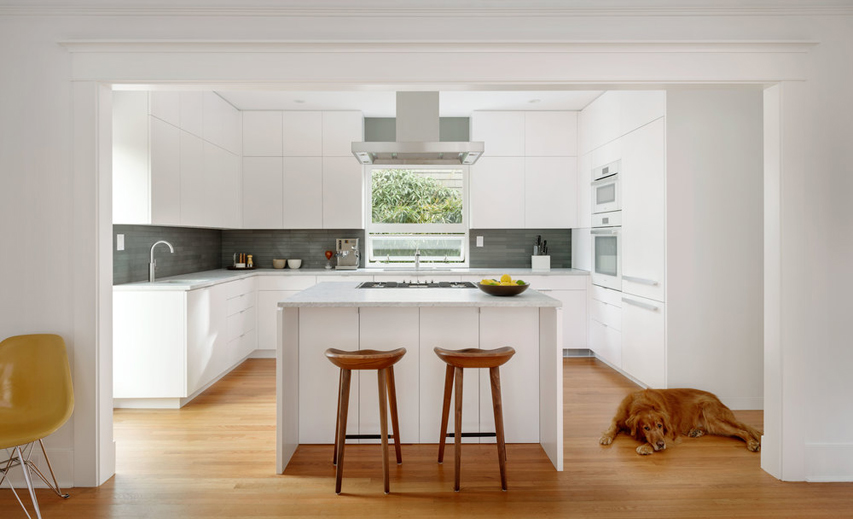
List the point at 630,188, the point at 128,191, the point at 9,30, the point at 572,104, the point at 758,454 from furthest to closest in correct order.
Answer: the point at 572,104
the point at 630,188
the point at 128,191
the point at 758,454
the point at 9,30

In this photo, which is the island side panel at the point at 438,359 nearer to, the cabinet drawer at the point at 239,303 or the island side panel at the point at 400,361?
the island side panel at the point at 400,361

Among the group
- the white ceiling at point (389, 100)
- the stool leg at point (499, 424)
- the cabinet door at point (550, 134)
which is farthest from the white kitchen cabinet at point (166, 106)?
the cabinet door at point (550, 134)

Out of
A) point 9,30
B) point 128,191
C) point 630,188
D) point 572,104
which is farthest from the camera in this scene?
point 572,104

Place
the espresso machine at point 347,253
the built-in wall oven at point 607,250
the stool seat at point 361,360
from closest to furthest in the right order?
the stool seat at point 361,360
the built-in wall oven at point 607,250
the espresso machine at point 347,253

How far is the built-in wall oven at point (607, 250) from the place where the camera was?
15.7 ft

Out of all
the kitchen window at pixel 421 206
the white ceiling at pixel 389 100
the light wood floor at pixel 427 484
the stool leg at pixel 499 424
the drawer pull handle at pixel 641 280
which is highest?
the white ceiling at pixel 389 100

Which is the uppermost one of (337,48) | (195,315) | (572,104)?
(572,104)

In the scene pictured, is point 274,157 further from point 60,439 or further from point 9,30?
point 60,439

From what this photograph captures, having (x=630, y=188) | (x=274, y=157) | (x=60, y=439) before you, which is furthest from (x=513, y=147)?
(x=60, y=439)

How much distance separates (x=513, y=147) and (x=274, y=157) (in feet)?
8.83

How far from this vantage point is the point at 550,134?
19.4 feet

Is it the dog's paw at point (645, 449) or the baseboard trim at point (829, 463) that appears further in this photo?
the dog's paw at point (645, 449)

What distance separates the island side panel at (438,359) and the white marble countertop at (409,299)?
0.45 feet

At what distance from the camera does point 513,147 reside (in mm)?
5887
